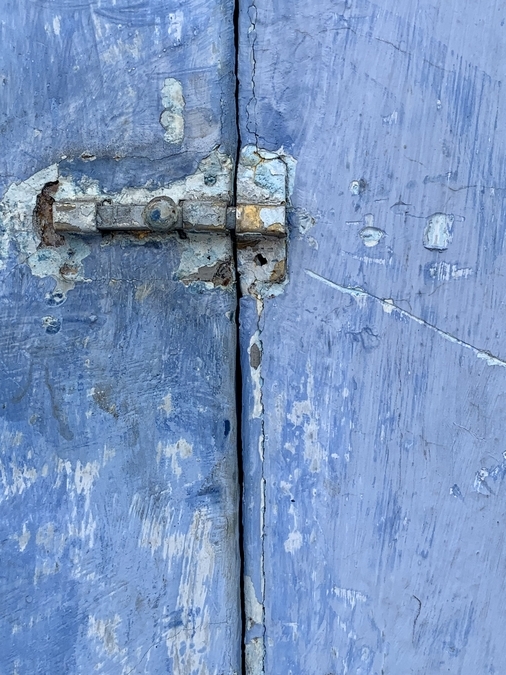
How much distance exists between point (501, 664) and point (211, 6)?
870mm

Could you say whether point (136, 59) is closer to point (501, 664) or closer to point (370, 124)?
point (370, 124)

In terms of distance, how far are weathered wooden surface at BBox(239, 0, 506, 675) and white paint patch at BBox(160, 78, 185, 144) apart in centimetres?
7

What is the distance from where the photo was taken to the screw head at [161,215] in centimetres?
64

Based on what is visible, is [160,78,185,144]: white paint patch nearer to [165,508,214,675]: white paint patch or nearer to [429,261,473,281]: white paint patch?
[429,261,473,281]: white paint patch

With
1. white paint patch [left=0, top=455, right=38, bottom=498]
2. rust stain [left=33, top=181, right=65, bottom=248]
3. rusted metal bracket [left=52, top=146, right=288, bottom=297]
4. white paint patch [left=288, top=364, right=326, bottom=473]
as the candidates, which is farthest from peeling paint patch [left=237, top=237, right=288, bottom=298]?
white paint patch [left=0, top=455, right=38, bottom=498]

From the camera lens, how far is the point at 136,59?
659 mm

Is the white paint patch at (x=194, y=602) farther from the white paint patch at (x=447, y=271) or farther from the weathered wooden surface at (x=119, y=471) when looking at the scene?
the white paint patch at (x=447, y=271)

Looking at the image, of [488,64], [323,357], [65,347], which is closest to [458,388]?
[323,357]

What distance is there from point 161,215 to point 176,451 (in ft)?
0.94

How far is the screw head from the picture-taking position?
25.2 inches

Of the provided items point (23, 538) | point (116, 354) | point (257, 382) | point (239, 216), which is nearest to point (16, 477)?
point (23, 538)

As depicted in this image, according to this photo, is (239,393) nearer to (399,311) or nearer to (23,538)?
(399,311)

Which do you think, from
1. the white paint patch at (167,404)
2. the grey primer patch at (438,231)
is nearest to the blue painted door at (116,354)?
the white paint patch at (167,404)

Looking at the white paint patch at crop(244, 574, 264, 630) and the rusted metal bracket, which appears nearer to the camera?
the rusted metal bracket
